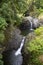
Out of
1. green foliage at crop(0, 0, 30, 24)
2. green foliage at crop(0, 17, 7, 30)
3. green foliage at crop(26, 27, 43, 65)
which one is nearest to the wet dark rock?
green foliage at crop(26, 27, 43, 65)

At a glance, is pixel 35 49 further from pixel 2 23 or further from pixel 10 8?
pixel 10 8

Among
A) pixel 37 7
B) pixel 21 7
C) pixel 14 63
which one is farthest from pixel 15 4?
pixel 37 7

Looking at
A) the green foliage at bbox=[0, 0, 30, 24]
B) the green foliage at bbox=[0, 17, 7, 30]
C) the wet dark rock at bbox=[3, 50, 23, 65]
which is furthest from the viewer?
the wet dark rock at bbox=[3, 50, 23, 65]

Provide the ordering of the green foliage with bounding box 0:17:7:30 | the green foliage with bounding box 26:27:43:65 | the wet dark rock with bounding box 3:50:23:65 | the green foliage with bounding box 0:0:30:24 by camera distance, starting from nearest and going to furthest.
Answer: the green foliage with bounding box 26:27:43:65 < the green foliage with bounding box 0:17:7:30 < the green foliage with bounding box 0:0:30:24 < the wet dark rock with bounding box 3:50:23:65

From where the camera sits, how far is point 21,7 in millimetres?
21688

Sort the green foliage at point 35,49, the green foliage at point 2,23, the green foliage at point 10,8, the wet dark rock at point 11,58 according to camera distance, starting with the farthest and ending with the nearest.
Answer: the wet dark rock at point 11,58 → the green foliage at point 10,8 → the green foliage at point 2,23 → the green foliage at point 35,49

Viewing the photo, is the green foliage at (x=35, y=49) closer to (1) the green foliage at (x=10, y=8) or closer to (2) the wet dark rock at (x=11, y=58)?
(2) the wet dark rock at (x=11, y=58)

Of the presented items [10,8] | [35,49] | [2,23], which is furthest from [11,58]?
[10,8]

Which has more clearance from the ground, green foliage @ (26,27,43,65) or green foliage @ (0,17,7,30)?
green foliage @ (0,17,7,30)

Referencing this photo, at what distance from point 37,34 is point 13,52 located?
10.3 ft

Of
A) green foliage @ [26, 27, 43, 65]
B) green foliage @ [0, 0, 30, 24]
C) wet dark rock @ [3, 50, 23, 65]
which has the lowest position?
wet dark rock @ [3, 50, 23, 65]

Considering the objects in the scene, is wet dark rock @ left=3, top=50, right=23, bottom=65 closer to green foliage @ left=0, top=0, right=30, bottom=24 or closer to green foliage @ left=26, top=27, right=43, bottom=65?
green foliage @ left=26, top=27, right=43, bottom=65

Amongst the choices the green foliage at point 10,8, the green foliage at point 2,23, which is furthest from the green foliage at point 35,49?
the green foliage at point 10,8

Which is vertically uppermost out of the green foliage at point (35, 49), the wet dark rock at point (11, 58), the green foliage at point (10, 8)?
the green foliage at point (10, 8)
